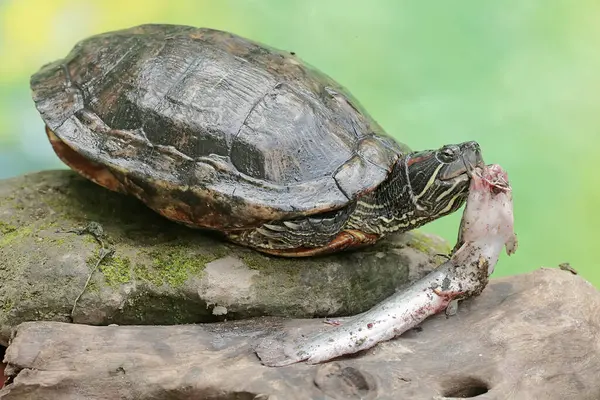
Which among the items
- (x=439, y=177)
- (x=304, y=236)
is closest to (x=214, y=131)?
(x=304, y=236)

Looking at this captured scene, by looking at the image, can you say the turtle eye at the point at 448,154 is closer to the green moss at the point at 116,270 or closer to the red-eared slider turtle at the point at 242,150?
the red-eared slider turtle at the point at 242,150

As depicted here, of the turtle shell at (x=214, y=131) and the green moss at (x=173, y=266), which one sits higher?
the turtle shell at (x=214, y=131)

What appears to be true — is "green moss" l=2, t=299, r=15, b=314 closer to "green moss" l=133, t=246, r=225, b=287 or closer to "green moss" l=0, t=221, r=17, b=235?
"green moss" l=0, t=221, r=17, b=235

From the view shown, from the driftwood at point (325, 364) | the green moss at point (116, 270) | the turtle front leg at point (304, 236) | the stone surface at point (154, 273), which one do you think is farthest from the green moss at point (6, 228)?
the turtle front leg at point (304, 236)

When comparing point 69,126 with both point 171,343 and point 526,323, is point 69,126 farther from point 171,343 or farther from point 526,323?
point 526,323

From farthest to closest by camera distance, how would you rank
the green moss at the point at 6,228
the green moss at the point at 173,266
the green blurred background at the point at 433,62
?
1. the green blurred background at the point at 433,62
2. the green moss at the point at 6,228
3. the green moss at the point at 173,266

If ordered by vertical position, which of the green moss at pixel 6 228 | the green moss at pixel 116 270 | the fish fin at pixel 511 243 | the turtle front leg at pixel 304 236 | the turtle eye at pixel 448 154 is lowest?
the green moss at pixel 6 228

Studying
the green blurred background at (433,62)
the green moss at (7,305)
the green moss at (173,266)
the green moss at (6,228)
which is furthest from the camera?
the green blurred background at (433,62)

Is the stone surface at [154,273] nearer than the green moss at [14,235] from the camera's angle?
Yes

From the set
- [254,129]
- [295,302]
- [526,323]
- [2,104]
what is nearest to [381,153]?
[254,129]
